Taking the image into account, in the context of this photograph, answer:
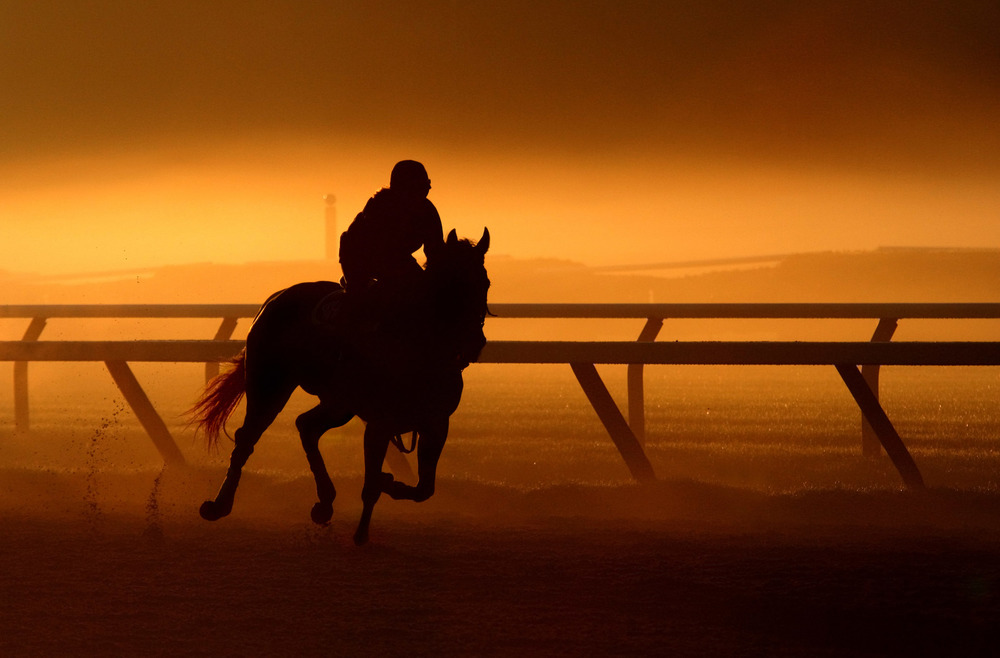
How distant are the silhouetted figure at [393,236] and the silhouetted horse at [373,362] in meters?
0.09

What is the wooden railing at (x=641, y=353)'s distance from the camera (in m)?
8.66

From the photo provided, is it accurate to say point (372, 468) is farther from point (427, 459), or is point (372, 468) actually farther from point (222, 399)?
point (222, 399)

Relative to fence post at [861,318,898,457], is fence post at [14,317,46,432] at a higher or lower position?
lower

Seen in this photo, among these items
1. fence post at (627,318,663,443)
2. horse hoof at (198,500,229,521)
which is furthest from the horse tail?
fence post at (627,318,663,443)

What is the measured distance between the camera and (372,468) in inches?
270

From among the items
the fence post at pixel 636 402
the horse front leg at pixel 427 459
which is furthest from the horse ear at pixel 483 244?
the fence post at pixel 636 402

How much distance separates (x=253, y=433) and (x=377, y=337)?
132 centimetres

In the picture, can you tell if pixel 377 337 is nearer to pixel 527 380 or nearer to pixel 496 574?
pixel 496 574

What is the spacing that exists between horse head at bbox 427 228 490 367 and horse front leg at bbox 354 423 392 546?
70cm

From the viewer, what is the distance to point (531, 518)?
8.09 metres

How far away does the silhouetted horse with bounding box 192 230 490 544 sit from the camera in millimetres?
Answer: 6266

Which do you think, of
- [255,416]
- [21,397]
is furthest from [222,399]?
[21,397]

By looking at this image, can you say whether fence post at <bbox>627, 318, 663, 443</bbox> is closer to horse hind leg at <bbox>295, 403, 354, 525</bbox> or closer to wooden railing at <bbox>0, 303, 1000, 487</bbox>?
wooden railing at <bbox>0, 303, 1000, 487</bbox>

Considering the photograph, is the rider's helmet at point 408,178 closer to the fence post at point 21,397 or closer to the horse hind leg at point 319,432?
the horse hind leg at point 319,432
